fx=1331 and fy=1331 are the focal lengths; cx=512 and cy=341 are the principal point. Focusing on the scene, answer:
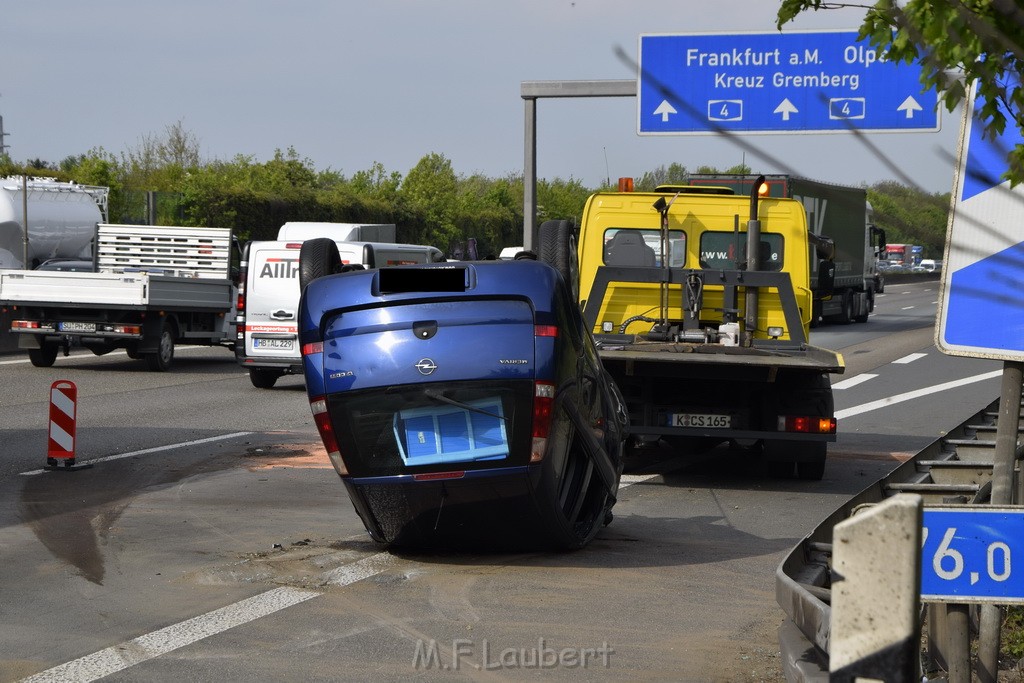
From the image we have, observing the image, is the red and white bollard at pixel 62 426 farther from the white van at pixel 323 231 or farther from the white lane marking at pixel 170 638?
the white van at pixel 323 231

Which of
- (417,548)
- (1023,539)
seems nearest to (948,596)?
(1023,539)

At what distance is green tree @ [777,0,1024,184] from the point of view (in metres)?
1.90

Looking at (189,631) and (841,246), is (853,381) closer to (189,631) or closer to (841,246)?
(841,246)

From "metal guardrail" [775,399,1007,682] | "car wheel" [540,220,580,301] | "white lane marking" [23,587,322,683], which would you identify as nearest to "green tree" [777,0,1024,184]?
"metal guardrail" [775,399,1007,682]

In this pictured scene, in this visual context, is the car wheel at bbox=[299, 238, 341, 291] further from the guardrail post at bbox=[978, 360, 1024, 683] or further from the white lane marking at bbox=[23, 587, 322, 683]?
the guardrail post at bbox=[978, 360, 1024, 683]

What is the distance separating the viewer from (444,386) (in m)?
7.33

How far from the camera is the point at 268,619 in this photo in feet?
21.6

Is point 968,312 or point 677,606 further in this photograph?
point 677,606

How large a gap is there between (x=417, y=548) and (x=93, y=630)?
7.69 ft

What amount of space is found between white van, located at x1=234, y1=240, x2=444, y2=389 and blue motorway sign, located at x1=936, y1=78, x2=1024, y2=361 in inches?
638

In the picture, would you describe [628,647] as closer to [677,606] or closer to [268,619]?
[677,606]

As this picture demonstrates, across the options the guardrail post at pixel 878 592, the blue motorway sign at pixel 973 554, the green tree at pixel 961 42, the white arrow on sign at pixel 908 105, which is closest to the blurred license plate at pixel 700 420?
the white arrow on sign at pixel 908 105

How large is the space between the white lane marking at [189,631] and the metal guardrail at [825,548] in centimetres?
313

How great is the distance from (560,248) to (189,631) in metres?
3.31
